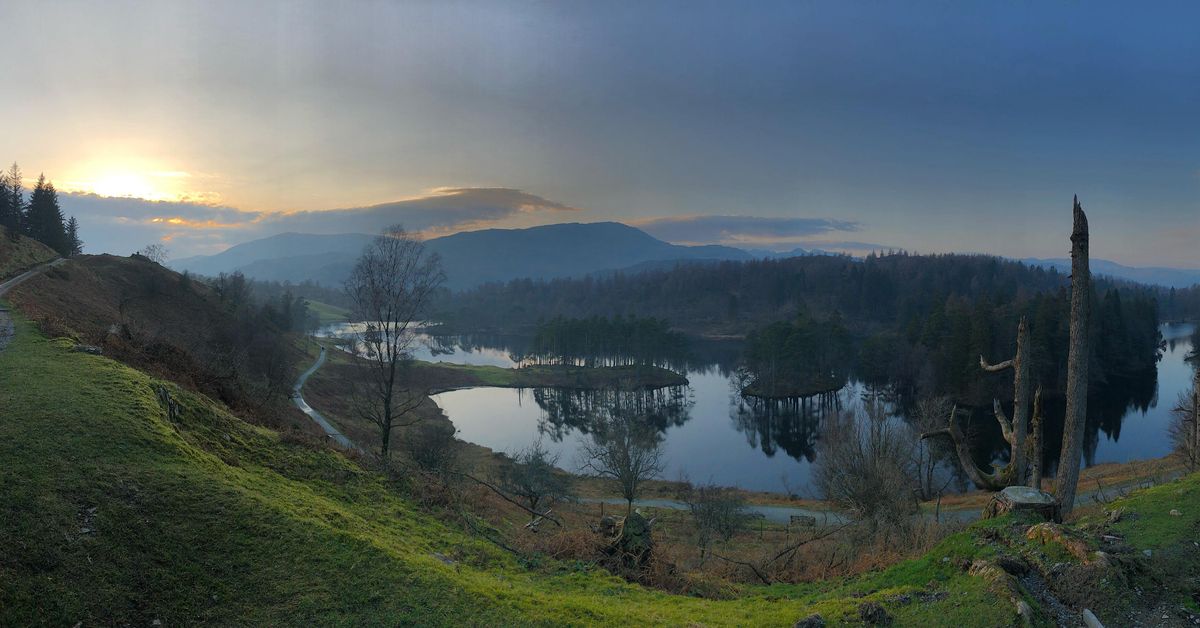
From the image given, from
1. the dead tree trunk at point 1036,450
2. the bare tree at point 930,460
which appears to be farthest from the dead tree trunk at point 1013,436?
the bare tree at point 930,460

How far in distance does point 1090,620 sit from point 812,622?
319 cm

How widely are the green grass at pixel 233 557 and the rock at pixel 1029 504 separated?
144 cm

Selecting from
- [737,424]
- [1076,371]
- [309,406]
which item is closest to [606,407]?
[737,424]

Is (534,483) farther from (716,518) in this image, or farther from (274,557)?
(274,557)

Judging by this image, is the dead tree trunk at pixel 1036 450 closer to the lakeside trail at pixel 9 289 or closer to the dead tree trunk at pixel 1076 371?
the dead tree trunk at pixel 1076 371

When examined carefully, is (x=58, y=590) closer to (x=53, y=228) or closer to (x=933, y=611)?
(x=933, y=611)

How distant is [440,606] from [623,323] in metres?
83.7

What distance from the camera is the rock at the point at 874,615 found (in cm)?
745

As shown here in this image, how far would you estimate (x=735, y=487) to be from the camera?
40062 millimetres

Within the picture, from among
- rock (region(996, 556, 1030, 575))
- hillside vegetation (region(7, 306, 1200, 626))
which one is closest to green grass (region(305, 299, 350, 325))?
hillside vegetation (region(7, 306, 1200, 626))

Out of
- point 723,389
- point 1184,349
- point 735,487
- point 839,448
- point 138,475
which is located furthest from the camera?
point 1184,349

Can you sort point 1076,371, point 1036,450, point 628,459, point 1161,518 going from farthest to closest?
1. point 628,459
2. point 1036,450
3. point 1076,371
4. point 1161,518

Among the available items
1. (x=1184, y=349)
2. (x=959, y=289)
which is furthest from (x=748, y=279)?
(x=1184, y=349)

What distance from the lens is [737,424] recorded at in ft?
194
